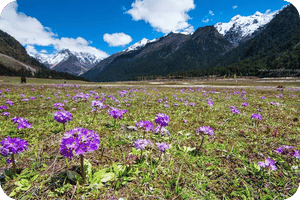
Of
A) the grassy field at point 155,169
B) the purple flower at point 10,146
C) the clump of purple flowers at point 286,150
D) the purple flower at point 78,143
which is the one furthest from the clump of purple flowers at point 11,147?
the clump of purple flowers at point 286,150

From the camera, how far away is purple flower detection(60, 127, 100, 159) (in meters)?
2.43

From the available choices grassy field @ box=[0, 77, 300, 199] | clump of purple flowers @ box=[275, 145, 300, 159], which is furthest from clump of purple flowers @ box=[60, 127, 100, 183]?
clump of purple flowers @ box=[275, 145, 300, 159]

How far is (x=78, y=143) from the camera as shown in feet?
8.10

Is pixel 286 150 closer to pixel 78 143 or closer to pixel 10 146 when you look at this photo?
pixel 78 143

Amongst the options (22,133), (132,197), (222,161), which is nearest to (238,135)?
(222,161)

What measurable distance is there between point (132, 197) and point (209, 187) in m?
1.83

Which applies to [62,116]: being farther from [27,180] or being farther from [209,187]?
[209,187]

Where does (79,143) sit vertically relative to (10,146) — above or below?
above

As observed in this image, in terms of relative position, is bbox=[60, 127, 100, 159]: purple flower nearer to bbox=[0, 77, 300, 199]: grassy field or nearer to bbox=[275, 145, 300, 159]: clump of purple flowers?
bbox=[0, 77, 300, 199]: grassy field

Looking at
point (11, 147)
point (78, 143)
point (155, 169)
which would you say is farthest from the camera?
point (155, 169)

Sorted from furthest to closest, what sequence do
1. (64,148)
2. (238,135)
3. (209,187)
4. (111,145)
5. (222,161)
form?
(238,135) < (111,145) < (222,161) < (209,187) < (64,148)

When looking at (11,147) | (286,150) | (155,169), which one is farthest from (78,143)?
(286,150)

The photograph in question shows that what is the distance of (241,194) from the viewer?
2994mm

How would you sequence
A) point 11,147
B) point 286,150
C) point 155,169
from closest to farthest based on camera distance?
1. point 11,147
2. point 155,169
3. point 286,150
